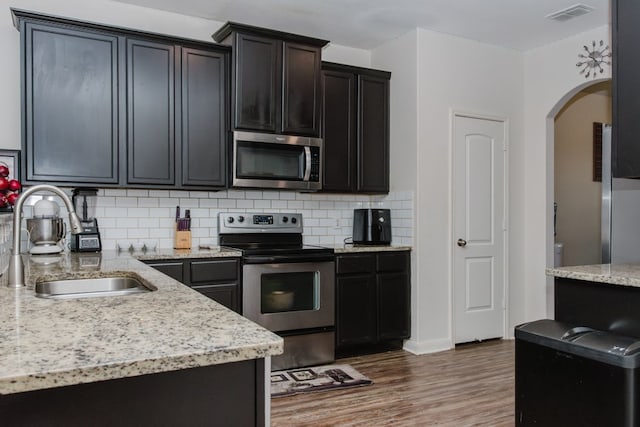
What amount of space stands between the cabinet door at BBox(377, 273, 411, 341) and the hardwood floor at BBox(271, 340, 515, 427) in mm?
200

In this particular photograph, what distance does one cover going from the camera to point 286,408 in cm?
296

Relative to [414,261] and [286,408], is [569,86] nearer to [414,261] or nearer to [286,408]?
[414,261]

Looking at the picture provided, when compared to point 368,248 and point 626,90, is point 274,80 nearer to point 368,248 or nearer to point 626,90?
point 368,248

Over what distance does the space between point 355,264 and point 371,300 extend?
337 mm

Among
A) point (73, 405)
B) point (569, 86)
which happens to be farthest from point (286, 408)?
point (569, 86)

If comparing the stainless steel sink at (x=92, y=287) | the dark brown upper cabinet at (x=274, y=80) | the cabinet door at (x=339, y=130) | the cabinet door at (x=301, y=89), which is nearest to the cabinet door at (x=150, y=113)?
the dark brown upper cabinet at (x=274, y=80)

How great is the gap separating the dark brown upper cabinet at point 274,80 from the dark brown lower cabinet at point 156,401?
2879mm

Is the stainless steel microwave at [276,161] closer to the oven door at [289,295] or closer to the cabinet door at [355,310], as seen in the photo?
the oven door at [289,295]

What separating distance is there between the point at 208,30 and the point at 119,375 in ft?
12.1

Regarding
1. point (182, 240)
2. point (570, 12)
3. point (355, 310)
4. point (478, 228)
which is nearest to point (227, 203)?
point (182, 240)

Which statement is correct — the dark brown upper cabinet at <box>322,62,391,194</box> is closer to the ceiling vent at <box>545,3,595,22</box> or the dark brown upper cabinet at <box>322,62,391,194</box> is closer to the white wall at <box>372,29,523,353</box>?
the white wall at <box>372,29,523,353</box>

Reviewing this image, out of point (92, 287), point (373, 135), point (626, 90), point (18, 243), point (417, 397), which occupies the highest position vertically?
point (373, 135)

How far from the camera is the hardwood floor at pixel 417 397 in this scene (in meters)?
2.82

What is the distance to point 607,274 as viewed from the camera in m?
2.28
